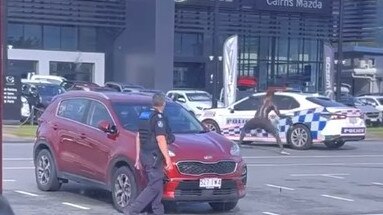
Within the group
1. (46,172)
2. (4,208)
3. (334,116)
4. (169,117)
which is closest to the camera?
(4,208)

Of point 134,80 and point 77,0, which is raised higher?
point 77,0

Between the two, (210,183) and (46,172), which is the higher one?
(210,183)

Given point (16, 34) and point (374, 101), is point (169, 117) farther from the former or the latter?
point (16, 34)

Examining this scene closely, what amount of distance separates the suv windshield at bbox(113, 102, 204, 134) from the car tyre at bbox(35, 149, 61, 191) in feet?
5.25

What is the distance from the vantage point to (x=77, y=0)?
179ft

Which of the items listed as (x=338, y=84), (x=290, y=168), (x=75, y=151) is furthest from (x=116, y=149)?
(x=338, y=84)

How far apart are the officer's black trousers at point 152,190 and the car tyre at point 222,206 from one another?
1891 mm

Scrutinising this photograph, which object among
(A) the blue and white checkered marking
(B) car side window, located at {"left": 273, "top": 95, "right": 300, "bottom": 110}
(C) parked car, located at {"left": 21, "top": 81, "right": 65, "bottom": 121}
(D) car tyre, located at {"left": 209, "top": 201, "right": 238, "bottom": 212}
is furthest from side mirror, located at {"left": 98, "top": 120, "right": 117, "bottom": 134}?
A: (C) parked car, located at {"left": 21, "top": 81, "right": 65, "bottom": 121}

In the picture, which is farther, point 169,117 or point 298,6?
point 298,6

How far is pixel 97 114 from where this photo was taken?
14320 mm

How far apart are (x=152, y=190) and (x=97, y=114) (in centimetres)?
259

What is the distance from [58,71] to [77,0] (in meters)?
4.02

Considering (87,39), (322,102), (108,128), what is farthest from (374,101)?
(108,128)

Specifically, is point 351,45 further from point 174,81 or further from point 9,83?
point 9,83
